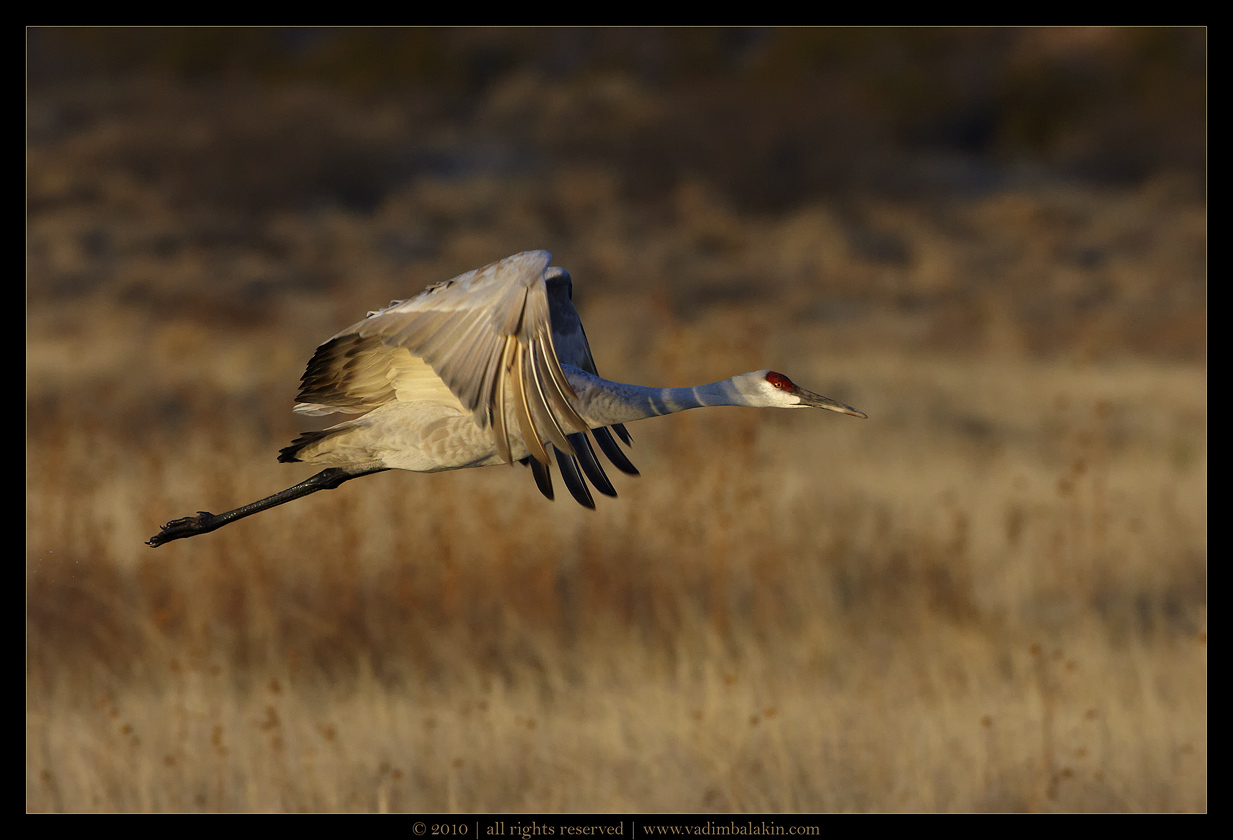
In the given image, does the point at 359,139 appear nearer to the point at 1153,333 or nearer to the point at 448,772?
the point at 1153,333

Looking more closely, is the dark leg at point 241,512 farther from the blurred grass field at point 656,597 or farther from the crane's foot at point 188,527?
the blurred grass field at point 656,597

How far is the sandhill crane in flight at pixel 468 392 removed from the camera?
423 centimetres

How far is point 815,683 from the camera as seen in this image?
8.44 metres

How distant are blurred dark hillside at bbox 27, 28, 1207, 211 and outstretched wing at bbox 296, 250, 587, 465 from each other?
23365 mm

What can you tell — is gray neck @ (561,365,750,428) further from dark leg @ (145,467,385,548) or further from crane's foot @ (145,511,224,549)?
crane's foot @ (145,511,224,549)

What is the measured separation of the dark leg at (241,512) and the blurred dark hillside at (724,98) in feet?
75.3

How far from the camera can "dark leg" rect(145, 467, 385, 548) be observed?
4.65 m

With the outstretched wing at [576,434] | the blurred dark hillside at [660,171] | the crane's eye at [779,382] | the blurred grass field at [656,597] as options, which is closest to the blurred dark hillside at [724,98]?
the blurred dark hillside at [660,171]

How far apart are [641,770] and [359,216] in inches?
802

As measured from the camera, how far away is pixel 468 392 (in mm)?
4219

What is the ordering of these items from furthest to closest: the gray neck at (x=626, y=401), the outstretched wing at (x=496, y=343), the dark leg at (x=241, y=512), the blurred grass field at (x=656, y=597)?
the blurred grass field at (x=656, y=597) < the dark leg at (x=241, y=512) < the gray neck at (x=626, y=401) < the outstretched wing at (x=496, y=343)

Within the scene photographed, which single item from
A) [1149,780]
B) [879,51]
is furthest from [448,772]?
[879,51]

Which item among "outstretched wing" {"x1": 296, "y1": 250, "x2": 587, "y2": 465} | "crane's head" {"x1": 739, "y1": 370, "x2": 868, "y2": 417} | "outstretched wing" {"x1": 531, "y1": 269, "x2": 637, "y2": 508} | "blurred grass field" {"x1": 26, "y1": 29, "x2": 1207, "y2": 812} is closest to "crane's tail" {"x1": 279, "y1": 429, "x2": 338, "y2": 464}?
"outstretched wing" {"x1": 296, "y1": 250, "x2": 587, "y2": 465}

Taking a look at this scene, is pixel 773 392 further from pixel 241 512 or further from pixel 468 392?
pixel 241 512
